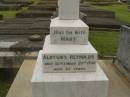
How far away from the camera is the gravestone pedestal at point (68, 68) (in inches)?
193

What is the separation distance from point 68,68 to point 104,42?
22.4 feet

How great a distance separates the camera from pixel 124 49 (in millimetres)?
7715

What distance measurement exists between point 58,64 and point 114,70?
301 centimetres

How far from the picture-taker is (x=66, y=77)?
4980 millimetres

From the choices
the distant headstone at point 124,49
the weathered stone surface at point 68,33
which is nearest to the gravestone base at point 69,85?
the weathered stone surface at point 68,33

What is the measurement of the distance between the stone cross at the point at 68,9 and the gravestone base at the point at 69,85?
141cm

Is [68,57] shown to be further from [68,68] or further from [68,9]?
[68,9]

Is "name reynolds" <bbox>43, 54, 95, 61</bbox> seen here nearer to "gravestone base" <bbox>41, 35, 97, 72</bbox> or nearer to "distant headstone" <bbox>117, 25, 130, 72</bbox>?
"gravestone base" <bbox>41, 35, 97, 72</bbox>

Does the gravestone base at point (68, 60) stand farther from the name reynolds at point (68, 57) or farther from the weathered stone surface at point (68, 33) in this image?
the weathered stone surface at point (68, 33)

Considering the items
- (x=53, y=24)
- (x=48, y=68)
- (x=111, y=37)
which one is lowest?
Answer: (x=111, y=37)

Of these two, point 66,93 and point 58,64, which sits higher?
point 58,64

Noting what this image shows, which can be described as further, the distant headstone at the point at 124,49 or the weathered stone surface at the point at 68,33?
the distant headstone at the point at 124,49

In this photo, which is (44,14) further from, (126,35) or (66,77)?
(66,77)

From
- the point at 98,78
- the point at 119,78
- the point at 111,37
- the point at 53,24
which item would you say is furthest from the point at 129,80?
the point at 111,37
